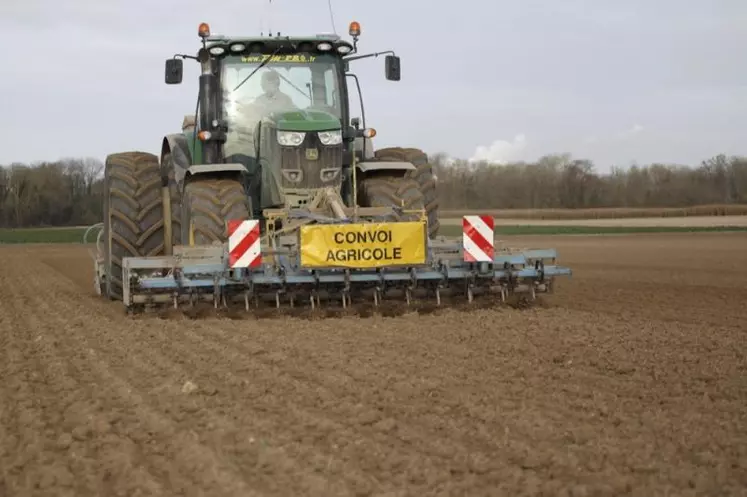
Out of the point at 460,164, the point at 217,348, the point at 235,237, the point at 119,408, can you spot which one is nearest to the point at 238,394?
the point at 119,408

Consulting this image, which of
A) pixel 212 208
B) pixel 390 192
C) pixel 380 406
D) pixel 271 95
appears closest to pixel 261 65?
pixel 271 95

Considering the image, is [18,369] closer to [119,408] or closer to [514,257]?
[119,408]

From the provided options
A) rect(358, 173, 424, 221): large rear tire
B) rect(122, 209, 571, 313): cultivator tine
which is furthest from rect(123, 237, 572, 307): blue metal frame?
rect(358, 173, 424, 221): large rear tire

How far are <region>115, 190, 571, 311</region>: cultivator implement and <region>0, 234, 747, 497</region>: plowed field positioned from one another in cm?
40

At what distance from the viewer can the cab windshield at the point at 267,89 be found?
10891mm

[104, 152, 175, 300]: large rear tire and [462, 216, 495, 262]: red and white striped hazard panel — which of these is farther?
[104, 152, 175, 300]: large rear tire

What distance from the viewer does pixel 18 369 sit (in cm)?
664

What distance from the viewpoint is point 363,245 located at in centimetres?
930

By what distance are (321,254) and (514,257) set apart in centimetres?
196

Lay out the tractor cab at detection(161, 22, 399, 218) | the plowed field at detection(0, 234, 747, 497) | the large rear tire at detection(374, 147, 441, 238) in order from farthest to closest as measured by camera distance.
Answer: the large rear tire at detection(374, 147, 441, 238)
the tractor cab at detection(161, 22, 399, 218)
the plowed field at detection(0, 234, 747, 497)

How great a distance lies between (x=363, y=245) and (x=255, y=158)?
213 centimetres

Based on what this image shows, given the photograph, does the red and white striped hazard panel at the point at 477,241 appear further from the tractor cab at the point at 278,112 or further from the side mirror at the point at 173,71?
the side mirror at the point at 173,71

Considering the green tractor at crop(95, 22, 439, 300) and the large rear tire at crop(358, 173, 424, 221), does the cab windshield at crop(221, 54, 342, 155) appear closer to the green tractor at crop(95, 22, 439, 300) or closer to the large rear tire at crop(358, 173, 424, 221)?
the green tractor at crop(95, 22, 439, 300)

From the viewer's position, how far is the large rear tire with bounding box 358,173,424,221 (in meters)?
10.7
